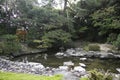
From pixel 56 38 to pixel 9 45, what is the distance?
6109mm

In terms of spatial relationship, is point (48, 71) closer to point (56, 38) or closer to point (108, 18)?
point (56, 38)

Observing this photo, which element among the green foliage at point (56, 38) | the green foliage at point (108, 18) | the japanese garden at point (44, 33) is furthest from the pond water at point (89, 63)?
the green foliage at point (108, 18)

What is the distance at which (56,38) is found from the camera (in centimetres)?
2048

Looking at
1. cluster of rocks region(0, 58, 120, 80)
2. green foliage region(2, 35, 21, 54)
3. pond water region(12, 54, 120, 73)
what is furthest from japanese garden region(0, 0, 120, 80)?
cluster of rocks region(0, 58, 120, 80)

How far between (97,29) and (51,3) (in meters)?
7.37

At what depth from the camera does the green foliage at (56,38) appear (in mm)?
19420

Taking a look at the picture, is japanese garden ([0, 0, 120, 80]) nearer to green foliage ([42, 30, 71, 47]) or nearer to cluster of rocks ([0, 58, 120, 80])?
green foliage ([42, 30, 71, 47])

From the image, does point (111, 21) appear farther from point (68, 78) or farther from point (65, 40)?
point (68, 78)

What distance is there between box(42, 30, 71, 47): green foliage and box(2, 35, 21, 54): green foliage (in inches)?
141

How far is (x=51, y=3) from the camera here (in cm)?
2336

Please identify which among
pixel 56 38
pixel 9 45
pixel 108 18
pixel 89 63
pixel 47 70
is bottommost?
pixel 89 63

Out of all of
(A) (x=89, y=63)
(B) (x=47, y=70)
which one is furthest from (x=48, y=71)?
(A) (x=89, y=63)

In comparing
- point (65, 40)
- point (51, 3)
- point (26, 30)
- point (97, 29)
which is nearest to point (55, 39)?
point (65, 40)

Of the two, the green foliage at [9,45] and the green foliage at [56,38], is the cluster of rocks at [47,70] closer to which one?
the green foliage at [9,45]
